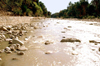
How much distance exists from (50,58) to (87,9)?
1549 inches

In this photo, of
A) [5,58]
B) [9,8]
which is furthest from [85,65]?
[9,8]

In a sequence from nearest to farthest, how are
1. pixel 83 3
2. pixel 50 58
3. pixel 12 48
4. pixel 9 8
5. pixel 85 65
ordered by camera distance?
1. pixel 85 65
2. pixel 50 58
3. pixel 12 48
4. pixel 9 8
5. pixel 83 3

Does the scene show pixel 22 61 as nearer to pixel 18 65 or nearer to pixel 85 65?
pixel 18 65

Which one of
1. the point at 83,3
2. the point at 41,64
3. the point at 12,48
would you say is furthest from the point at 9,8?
the point at 83,3

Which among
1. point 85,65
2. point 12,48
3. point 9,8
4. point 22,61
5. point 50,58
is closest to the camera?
point 85,65

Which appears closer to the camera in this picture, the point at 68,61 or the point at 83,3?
the point at 68,61

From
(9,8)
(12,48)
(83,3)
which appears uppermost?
(83,3)

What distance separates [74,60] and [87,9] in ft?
129

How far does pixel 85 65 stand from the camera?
1.53 meters

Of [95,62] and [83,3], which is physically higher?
[83,3]

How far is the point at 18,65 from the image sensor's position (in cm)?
153

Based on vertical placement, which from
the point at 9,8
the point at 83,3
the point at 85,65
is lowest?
the point at 85,65

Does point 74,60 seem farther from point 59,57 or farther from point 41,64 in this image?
point 41,64

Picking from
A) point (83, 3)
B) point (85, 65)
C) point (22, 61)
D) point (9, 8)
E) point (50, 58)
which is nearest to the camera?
point (85, 65)
